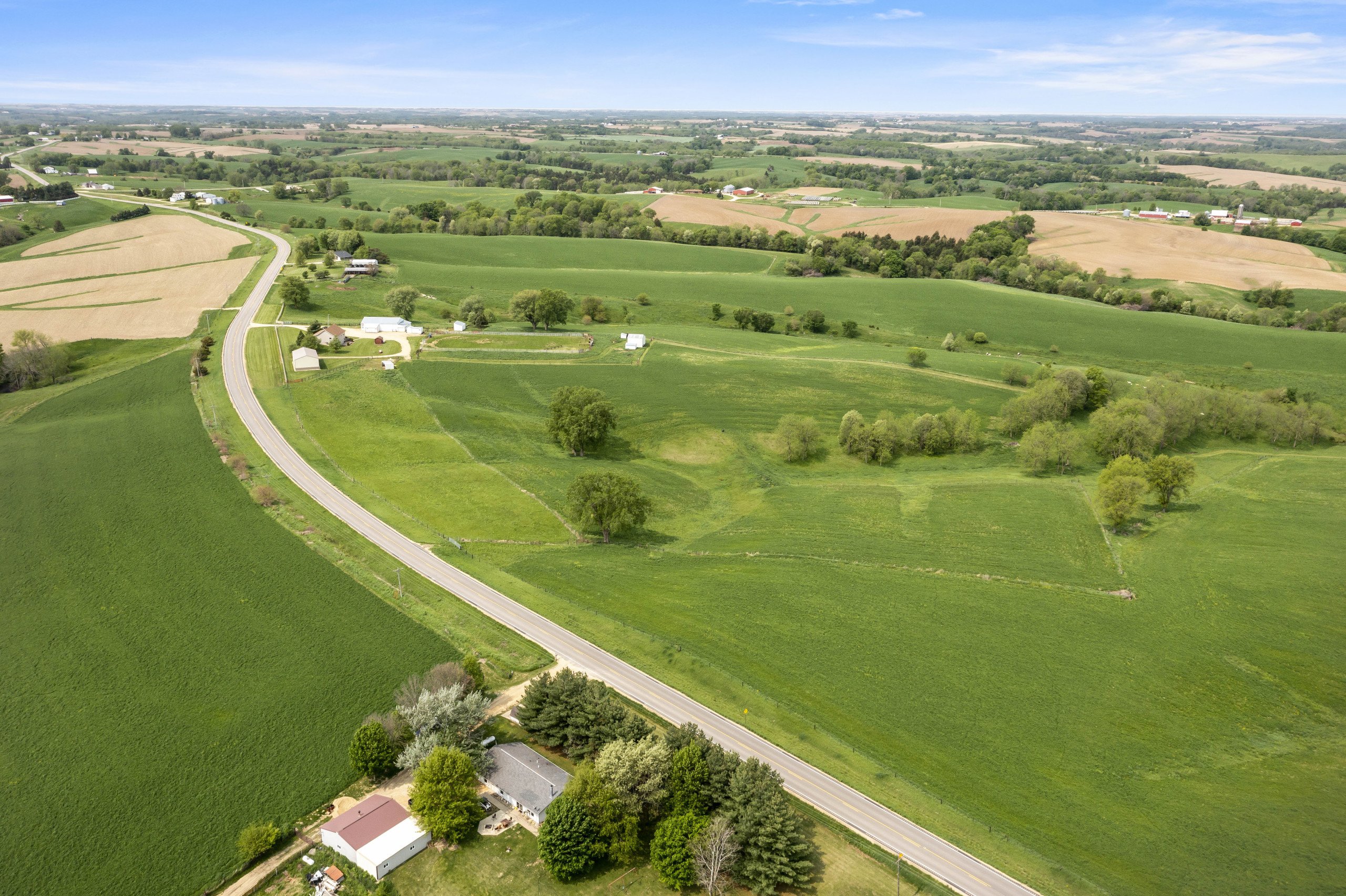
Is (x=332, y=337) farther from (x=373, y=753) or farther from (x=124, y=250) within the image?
(x=373, y=753)

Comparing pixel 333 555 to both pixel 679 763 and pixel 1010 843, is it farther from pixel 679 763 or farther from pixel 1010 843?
pixel 1010 843

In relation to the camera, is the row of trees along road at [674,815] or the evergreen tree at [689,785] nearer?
the row of trees along road at [674,815]

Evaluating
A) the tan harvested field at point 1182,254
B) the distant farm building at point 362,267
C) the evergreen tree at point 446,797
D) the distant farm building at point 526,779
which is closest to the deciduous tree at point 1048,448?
the distant farm building at point 526,779

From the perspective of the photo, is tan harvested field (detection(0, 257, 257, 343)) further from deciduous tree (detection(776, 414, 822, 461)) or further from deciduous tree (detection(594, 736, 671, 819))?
deciduous tree (detection(594, 736, 671, 819))

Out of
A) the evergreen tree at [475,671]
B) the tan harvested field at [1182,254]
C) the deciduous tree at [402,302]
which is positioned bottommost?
the evergreen tree at [475,671]

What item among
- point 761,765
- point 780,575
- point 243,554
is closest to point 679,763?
point 761,765

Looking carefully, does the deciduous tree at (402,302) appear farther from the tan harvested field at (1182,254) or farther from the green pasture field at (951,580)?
the tan harvested field at (1182,254)
